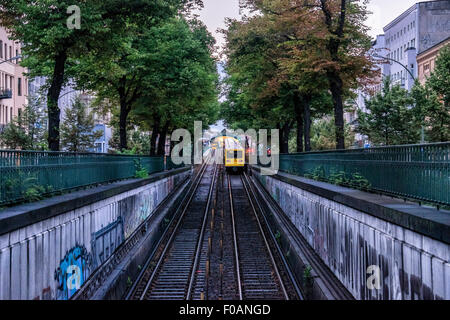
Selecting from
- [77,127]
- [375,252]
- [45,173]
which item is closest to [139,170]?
[45,173]

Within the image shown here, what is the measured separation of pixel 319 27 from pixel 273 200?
12.5 metres

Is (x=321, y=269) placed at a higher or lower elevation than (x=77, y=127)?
lower

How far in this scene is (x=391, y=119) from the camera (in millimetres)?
38844

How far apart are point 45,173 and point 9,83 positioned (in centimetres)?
4775

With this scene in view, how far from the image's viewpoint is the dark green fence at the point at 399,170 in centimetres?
898

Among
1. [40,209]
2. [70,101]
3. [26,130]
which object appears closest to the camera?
[40,209]

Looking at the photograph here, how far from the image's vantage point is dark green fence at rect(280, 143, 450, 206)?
8.98m

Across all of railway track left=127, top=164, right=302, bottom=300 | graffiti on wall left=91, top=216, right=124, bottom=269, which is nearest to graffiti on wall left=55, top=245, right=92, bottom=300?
Answer: graffiti on wall left=91, top=216, right=124, bottom=269

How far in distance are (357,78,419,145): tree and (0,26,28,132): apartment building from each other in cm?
3043

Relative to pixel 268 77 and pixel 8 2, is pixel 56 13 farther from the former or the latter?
pixel 268 77

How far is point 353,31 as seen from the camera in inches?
983

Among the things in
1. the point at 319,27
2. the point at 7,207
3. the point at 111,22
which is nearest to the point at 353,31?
the point at 319,27

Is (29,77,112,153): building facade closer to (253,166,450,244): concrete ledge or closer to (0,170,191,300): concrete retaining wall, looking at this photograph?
(0,170,191,300): concrete retaining wall

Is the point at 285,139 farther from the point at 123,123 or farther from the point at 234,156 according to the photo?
the point at 123,123
